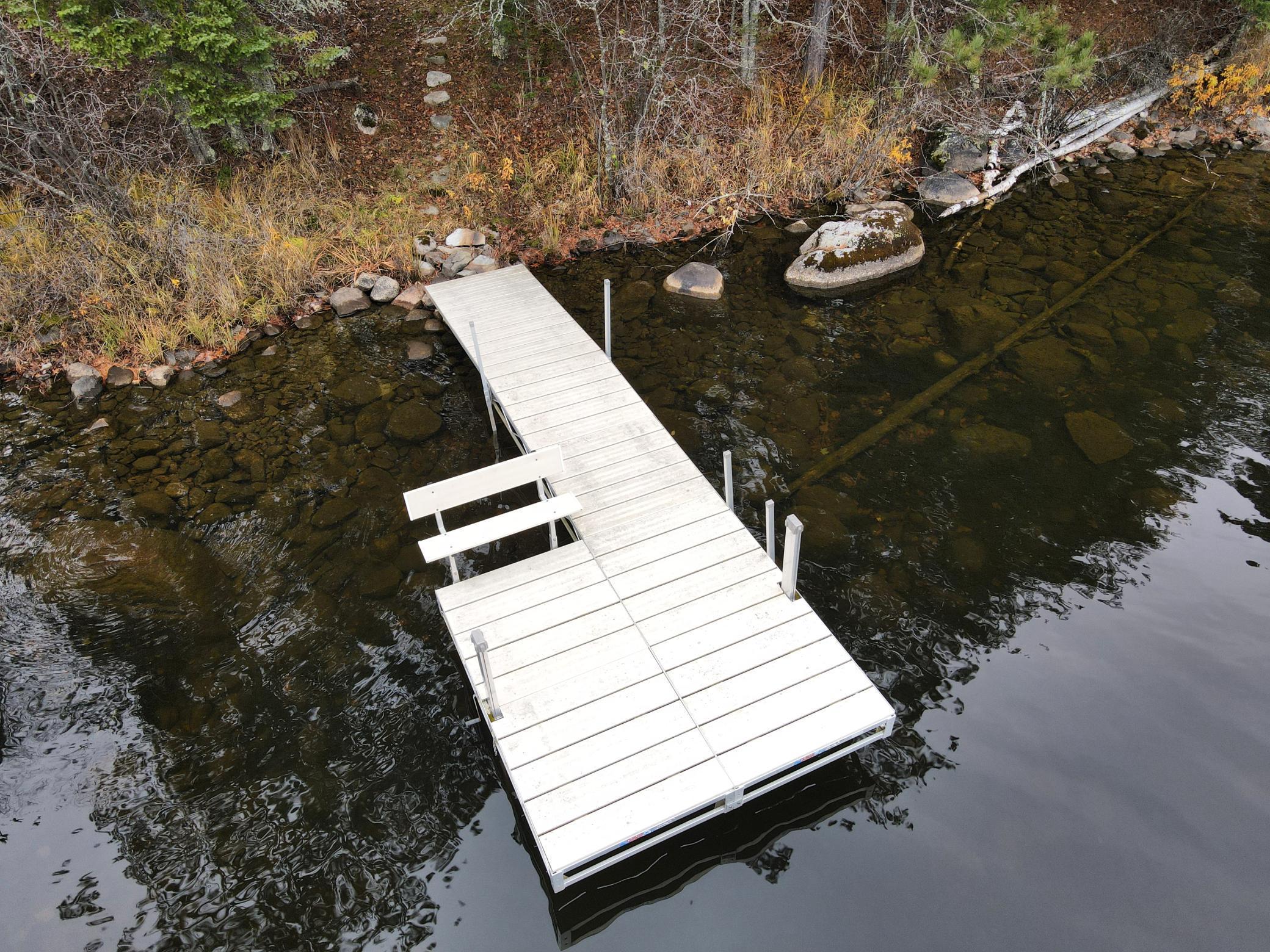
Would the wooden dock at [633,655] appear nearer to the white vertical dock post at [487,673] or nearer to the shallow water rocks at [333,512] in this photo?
the white vertical dock post at [487,673]

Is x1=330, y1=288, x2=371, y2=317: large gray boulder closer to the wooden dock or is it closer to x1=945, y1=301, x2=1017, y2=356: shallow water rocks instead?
the wooden dock

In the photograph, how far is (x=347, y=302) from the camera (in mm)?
10016

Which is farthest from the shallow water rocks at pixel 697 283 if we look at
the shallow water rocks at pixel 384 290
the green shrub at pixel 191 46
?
the green shrub at pixel 191 46

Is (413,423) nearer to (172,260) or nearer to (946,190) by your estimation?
(172,260)

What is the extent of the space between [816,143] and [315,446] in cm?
874

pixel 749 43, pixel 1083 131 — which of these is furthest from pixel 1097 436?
pixel 1083 131

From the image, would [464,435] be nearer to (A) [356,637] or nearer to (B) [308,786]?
(A) [356,637]

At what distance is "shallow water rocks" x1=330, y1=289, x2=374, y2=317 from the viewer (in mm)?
9992

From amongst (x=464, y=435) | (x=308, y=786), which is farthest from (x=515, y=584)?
(x=464, y=435)

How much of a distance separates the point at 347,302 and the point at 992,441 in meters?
7.73

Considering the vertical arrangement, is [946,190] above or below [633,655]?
above

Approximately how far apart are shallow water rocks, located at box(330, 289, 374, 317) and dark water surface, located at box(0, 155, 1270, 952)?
1.57ft

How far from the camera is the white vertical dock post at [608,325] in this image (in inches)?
304

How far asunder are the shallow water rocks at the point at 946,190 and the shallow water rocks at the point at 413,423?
845cm
